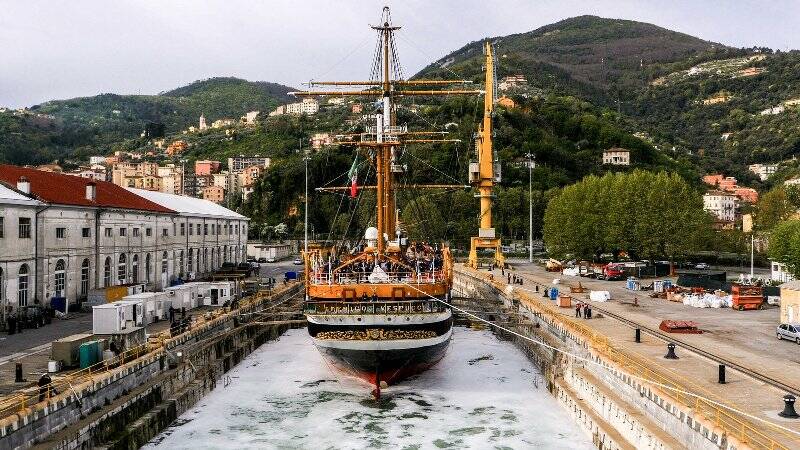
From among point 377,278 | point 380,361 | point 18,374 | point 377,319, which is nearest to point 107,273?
point 377,278

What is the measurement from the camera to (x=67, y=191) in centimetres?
4516

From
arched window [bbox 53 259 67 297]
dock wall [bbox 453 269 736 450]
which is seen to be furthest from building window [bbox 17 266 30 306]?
dock wall [bbox 453 269 736 450]

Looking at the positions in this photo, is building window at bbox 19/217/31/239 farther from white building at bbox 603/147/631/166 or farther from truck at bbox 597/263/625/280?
white building at bbox 603/147/631/166

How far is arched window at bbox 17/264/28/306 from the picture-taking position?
1443 inches

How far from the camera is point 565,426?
83.2ft

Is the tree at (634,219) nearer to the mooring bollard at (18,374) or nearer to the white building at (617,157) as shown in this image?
the mooring bollard at (18,374)

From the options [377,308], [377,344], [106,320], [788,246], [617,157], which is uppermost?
[617,157]

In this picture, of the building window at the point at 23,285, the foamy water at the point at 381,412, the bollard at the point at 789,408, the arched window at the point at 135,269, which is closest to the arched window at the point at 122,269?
the arched window at the point at 135,269

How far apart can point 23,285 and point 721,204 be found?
13851cm

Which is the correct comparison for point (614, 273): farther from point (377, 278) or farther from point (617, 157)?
point (617, 157)

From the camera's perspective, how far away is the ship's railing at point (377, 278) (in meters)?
31.8

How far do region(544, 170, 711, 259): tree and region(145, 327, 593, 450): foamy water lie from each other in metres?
32.6

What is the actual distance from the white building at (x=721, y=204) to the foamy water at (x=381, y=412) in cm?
11817

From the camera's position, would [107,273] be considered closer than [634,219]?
Yes
